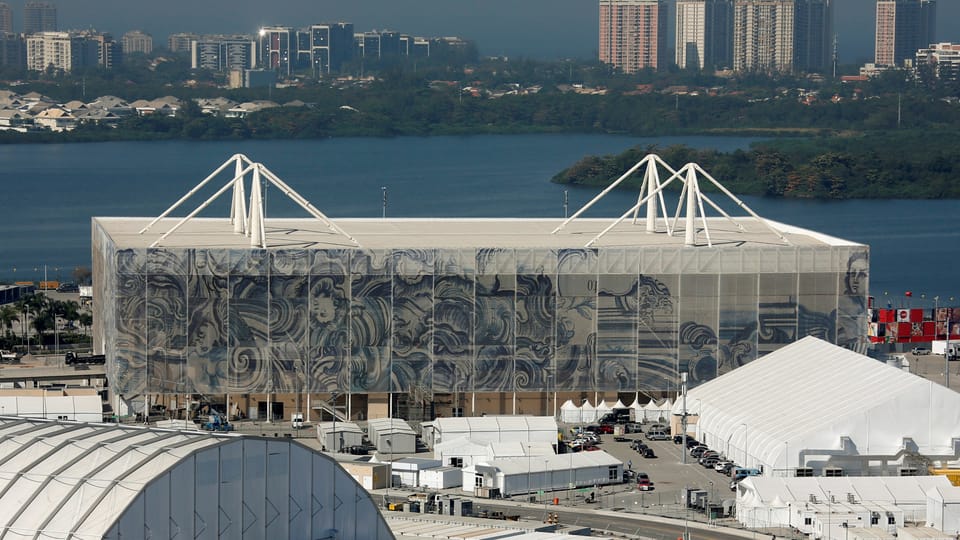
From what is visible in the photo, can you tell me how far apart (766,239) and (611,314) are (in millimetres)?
5550

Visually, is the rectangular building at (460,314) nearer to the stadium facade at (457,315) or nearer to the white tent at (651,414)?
the stadium facade at (457,315)

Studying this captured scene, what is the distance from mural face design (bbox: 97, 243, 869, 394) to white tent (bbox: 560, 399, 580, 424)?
50 cm

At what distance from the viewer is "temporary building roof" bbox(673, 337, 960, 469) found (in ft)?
112

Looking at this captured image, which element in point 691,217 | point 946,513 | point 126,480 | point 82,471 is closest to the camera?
point 126,480

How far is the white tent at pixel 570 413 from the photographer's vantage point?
39.6m

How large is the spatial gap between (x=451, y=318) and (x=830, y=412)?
806 cm

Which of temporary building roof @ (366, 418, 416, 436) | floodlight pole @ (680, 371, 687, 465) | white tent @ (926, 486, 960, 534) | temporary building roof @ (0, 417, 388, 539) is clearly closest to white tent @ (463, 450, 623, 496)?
floodlight pole @ (680, 371, 687, 465)

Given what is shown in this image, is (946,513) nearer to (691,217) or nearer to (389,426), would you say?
(389,426)

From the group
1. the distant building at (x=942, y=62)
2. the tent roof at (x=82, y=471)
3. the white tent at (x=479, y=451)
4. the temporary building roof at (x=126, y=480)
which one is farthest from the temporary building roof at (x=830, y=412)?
the distant building at (x=942, y=62)

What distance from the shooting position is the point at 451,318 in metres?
39.7

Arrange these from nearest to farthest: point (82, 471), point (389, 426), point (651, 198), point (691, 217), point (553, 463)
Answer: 1. point (82, 471)
2. point (553, 463)
3. point (389, 426)
4. point (691, 217)
5. point (651, 198)

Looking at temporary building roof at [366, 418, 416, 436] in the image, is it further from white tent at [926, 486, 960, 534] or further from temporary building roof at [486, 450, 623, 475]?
white tent at [926, 486, 960, 534]

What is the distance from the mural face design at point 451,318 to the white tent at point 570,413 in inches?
19.7

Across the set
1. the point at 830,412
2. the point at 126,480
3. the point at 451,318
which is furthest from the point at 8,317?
the point at 126,480
